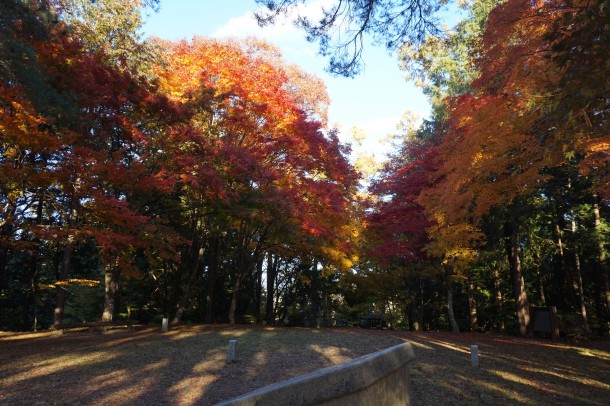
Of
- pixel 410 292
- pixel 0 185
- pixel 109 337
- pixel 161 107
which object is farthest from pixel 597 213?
pixel 0 185

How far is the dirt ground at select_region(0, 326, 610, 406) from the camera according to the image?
264 inches

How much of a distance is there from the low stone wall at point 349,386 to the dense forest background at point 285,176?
4.30m

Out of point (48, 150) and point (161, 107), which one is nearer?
point (48, 150)

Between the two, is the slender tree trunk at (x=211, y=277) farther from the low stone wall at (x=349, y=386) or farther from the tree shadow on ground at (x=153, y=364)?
the low stone wall at (x=349, y=386)

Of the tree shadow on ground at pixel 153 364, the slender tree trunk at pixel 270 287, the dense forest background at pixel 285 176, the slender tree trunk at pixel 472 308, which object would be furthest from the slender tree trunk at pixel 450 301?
the slender tree trunk at pixel 270 287

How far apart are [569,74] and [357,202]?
18478 mm

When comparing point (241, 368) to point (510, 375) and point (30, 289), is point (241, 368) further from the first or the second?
point (30, 289)

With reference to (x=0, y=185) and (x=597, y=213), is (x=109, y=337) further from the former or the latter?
(x=597, y=213)

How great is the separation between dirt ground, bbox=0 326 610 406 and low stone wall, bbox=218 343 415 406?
2721mm

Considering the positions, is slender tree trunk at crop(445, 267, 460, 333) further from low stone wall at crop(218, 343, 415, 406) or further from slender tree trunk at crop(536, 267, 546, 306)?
low stone wall at crop(218, 343, 415, 406)

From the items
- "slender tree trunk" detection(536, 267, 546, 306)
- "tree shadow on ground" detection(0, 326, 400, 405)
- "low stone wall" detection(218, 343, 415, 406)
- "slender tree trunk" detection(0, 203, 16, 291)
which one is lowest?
"tree shadow on ground" detection(0, 326, 400, 405)

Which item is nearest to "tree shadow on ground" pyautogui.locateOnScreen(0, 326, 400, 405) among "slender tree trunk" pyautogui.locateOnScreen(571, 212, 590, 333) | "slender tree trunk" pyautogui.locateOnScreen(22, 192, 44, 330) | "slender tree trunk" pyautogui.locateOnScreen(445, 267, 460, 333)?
"slender tree trunk" pyautogui.locateOnScreen(445, 267, 460, 333)

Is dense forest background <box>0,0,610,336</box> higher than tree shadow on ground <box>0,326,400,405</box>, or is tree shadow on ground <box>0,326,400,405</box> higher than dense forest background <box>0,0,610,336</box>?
dense forest background <box>0,0,610,336</box>

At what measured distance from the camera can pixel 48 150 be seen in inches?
366
